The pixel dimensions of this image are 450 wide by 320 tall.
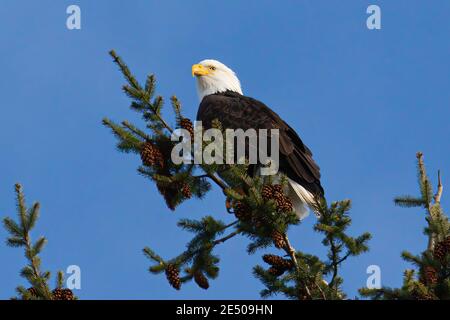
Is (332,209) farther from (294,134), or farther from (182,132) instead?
(294,134)

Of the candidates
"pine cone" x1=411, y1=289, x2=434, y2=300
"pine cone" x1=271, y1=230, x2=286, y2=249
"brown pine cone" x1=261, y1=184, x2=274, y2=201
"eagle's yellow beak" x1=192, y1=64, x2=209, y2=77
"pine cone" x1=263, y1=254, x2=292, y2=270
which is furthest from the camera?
"eagle's yellow beak" x1=192, y1=64, x2=209, y2=77

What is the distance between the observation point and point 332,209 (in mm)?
6168

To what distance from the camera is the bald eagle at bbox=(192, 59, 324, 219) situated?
29.4 ft

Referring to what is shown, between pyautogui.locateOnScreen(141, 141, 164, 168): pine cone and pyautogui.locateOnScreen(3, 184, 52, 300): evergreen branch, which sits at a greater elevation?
pyautogui.locateOnScreen(141, 141, 164, 168): pine cone

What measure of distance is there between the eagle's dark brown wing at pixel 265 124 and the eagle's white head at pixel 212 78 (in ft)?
1.43

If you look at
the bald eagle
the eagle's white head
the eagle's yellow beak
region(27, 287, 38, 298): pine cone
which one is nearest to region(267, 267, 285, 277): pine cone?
the bald eagle

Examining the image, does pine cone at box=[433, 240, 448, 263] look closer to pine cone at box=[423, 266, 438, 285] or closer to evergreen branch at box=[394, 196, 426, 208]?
pine cone at box=[423, 266, 438, 285]

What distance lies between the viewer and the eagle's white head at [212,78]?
35.9 ft

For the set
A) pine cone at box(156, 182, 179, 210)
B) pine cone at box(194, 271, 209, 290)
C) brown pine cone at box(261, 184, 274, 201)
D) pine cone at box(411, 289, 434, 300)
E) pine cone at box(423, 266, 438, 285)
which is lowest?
pine cone at box(411, 289, 434, 300)

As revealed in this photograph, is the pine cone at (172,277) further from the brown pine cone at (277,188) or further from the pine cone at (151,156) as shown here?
the brown pine cone at (277,188)

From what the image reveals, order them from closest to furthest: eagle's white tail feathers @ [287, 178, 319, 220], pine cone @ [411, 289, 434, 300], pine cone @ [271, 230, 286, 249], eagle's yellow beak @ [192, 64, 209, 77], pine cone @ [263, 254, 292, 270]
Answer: pine cone @ [411, 289, 434, 300], pine cone @ [271, 230, 286, 249], pine cone @ [263, 254, 292, 270], eagle's white tail feathers @ [287, 178, 319, 220], eagle's yellow beak @ [192, 64, 209, 77]

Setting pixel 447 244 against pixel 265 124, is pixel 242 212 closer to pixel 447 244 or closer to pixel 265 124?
pixel 447 244

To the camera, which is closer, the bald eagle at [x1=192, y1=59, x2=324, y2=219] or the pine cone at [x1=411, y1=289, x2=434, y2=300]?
the pine cone at [x1=411, y1=289, x2=434, y2=300]
